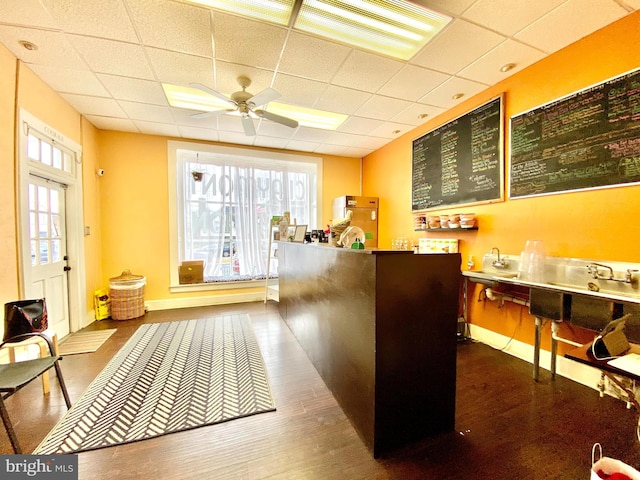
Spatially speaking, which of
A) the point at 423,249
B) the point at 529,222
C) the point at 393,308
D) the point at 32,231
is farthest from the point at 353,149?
the point at 32,231

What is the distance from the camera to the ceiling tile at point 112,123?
11.9ft

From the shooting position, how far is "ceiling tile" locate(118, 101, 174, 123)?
3238 millimetres

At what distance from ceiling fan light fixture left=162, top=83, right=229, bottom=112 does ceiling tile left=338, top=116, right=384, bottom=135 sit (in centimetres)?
172

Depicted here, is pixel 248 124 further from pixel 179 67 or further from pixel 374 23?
pixel 374 23

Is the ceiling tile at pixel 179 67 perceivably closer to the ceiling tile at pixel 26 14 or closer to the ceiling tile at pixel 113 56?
the ceiling tile at pixel 113 56

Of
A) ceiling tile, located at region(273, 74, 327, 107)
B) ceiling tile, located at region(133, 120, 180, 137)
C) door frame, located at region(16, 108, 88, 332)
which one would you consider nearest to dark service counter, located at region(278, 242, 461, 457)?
ceiling tile, located at region(273, 74, 327, 107)

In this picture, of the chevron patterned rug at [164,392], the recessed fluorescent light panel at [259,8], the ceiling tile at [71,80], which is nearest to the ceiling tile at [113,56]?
the ceiling tile at [71,80]

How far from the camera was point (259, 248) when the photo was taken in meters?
4.92

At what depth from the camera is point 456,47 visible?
87.4 inches

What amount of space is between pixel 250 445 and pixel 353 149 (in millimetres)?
4718

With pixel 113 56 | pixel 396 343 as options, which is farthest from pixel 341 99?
pixel 396 343

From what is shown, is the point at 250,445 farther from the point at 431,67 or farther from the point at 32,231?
the point at 431,67

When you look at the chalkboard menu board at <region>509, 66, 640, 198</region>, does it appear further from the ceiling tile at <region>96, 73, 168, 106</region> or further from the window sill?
the window sill

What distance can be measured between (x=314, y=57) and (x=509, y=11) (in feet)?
4.98
